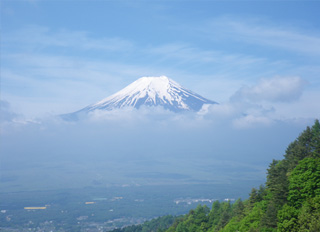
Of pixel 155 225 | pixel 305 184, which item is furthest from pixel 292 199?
pixel 155 225

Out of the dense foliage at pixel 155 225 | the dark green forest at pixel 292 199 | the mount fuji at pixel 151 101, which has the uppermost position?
the mount fuji at pixel 151 101

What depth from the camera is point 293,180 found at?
19391 mm

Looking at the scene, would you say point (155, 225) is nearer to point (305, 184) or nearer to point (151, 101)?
point (305, 184)

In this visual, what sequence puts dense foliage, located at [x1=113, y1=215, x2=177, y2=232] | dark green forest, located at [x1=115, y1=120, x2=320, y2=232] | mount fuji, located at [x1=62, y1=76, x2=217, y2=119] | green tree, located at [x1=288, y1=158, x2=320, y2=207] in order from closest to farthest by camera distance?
dark green forest, located at [x1=115, y1=120, x2=320, y2=232] < green tree, located at [x1=288, y1=158, x2=320, y2=207] < dense foliage, located at [x1=113, y1=215, x2=177, y2=232] < mount fuji, located at [x1=62, y1=76, x2=217, y2=119]

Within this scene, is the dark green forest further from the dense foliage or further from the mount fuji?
the mount fuji

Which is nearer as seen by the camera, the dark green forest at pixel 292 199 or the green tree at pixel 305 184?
the dark green forest at pixel 292 199

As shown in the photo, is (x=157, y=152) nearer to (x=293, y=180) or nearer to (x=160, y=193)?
(x=160, y=193)

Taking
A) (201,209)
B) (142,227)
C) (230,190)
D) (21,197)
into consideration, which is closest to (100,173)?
(21,197)

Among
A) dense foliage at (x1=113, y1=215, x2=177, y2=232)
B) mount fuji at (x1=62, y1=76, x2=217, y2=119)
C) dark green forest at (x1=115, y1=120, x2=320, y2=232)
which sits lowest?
dense foliage at (x1=113, y1=215, x2=177, y2=232)

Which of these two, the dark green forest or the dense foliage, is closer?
the dark green forest

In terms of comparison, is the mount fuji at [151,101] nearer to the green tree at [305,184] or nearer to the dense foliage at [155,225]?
the dense foliage at [155,225]

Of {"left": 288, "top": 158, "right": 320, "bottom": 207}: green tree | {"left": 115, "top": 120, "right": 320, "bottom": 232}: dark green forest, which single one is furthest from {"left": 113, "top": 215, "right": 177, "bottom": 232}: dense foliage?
{"left": 288, "top": 158, "right": 320, "bottom": 207}: green tree

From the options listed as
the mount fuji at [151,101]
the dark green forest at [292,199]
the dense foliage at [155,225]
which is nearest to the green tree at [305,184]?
the dark green forest at [292,199]

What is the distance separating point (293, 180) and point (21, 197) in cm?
8559
